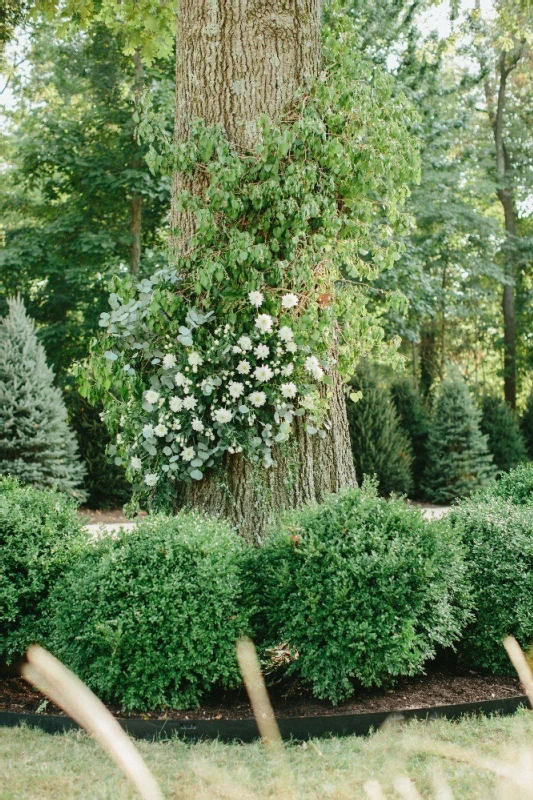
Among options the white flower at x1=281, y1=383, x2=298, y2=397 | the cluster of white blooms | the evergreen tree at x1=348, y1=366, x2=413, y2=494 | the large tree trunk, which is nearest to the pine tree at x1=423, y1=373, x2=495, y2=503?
the evergreen tree at x1=348, y1=366, x2=413, y2=494

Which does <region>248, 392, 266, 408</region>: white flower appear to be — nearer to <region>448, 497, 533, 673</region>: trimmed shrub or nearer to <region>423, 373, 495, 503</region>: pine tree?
<region>448, 497, 533, 673</region>: trimmed shrub

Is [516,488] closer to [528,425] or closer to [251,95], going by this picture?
[251,95]

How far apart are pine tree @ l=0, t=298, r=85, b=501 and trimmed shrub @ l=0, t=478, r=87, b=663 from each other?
22.8 feet

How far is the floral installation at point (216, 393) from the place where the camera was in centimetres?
491

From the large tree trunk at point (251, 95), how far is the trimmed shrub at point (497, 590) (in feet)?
3.73

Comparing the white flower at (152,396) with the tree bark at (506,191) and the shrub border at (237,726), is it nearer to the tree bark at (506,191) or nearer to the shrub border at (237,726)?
the shrub border at (237,726)

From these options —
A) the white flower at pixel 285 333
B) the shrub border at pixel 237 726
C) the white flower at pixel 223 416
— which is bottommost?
the shrub border at pixel 237 726

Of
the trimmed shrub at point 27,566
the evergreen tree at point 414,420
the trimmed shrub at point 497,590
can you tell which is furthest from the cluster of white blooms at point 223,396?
the evergreen tree at point 414,420

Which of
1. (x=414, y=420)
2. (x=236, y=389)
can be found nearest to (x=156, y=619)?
(x=236, y=389)

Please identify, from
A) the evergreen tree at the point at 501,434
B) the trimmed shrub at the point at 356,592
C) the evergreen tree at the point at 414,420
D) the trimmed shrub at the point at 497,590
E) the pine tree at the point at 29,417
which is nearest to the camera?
the trimmed shrub at the point at 356,592

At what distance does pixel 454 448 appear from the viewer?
14.7 metres

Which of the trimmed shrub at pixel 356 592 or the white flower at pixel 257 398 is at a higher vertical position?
the white flower at pixel 257 398

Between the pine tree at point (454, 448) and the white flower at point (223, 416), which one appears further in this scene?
the pine tree at point (454, 448)

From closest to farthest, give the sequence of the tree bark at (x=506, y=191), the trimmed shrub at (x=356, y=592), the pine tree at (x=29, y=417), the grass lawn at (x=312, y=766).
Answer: the grass lawn at (x=312, y=766) → the trimmed shrub at (x=356, y=592) → the pine tree at (x=29, y=417) → the tree bark at (x=506, y=191)
